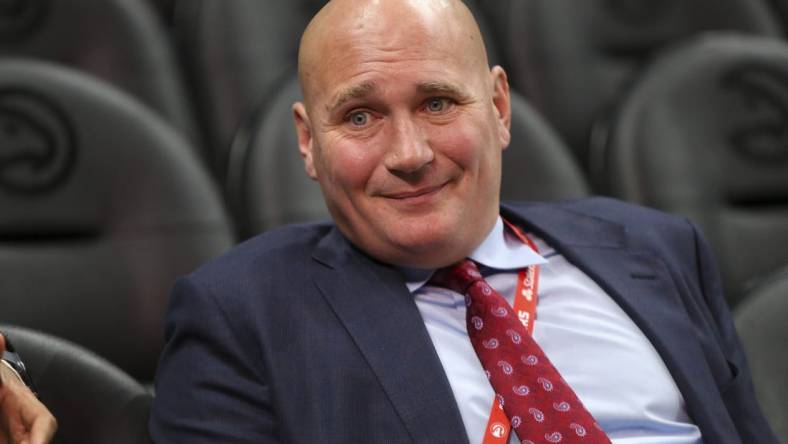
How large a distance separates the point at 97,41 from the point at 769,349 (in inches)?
41.1

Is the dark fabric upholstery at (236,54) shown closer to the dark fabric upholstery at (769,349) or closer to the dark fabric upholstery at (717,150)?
the dark fabric upholstery at (717,150)

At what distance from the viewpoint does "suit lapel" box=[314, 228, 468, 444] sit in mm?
966

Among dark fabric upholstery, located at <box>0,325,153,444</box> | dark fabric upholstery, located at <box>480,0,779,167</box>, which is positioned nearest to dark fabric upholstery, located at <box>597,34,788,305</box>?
dark fabric upholstery, located at <box>480,0,779,167</box>

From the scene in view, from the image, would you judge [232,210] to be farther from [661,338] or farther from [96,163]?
[661,338]

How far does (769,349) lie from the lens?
122 centimetres

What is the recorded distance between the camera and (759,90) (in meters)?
1.73

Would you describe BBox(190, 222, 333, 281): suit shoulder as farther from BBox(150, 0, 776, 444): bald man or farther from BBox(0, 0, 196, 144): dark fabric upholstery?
BBox(0, 0, 196, 144): dark fabric upholstery

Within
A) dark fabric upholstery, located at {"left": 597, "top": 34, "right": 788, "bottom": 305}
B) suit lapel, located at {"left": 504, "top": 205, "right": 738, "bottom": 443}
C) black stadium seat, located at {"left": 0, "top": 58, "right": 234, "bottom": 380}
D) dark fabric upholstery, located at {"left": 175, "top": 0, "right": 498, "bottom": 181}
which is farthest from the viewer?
dark fabric upholstery, located at {"left": 175, "top": 0, "right": 498, "bottom": 181}

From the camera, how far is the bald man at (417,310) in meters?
0.97

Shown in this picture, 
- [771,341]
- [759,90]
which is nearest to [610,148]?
[759,90]

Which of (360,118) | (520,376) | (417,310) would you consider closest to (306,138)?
(360,118)

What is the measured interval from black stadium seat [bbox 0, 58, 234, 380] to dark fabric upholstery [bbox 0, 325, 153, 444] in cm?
33

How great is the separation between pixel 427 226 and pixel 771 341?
418 millimetres

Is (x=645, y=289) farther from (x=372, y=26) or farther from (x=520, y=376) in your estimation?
(x=372, y=26)
